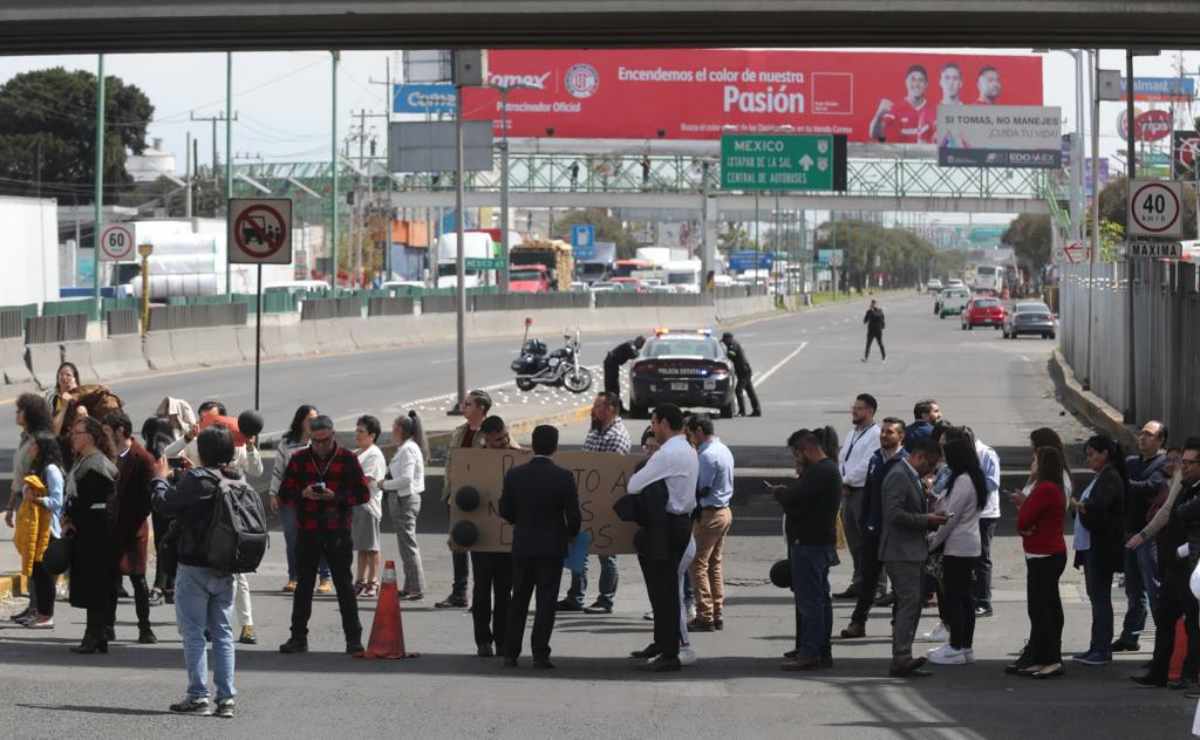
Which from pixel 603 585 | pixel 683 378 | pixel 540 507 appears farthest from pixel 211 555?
pixel 683 378

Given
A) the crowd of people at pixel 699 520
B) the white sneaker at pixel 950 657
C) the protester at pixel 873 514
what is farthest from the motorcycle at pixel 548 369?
the white sneaker at pixel 950 657

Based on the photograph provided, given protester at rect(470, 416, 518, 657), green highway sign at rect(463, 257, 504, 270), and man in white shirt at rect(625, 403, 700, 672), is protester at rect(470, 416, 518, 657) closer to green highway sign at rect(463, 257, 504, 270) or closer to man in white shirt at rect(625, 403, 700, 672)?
man in white shirt at rect(625, 403, 700, 672)

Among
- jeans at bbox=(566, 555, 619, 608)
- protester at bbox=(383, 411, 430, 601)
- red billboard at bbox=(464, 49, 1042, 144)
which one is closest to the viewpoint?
jeans at bbox=(566, 555, 619, 608)

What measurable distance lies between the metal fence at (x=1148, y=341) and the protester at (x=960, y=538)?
10.1 m

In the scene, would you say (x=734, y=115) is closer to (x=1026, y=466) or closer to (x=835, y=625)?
(x=1026, y=466)

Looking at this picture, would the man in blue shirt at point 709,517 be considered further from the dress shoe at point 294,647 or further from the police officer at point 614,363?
Result: the police officer at point 614,363

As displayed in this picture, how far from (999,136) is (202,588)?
8063 centimetres

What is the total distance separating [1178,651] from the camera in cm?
1303

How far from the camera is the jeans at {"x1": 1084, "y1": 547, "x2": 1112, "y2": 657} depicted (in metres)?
13.7

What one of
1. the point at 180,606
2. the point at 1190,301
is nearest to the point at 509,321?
the point at 1190,301

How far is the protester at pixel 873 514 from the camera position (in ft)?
44.6

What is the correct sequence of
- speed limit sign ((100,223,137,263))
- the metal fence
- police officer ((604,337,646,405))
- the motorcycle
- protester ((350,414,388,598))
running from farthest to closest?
1. speed limit sign ((100,223,137,263))
2. the motorcycle
3. police officer ((604,337,646,405))
4. the metal fence
5. protester ((350,414,388,598))

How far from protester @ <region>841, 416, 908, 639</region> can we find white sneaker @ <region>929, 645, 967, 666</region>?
0.49 metres

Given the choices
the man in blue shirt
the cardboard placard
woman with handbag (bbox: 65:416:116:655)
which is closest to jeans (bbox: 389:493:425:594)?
the cardboard placard
